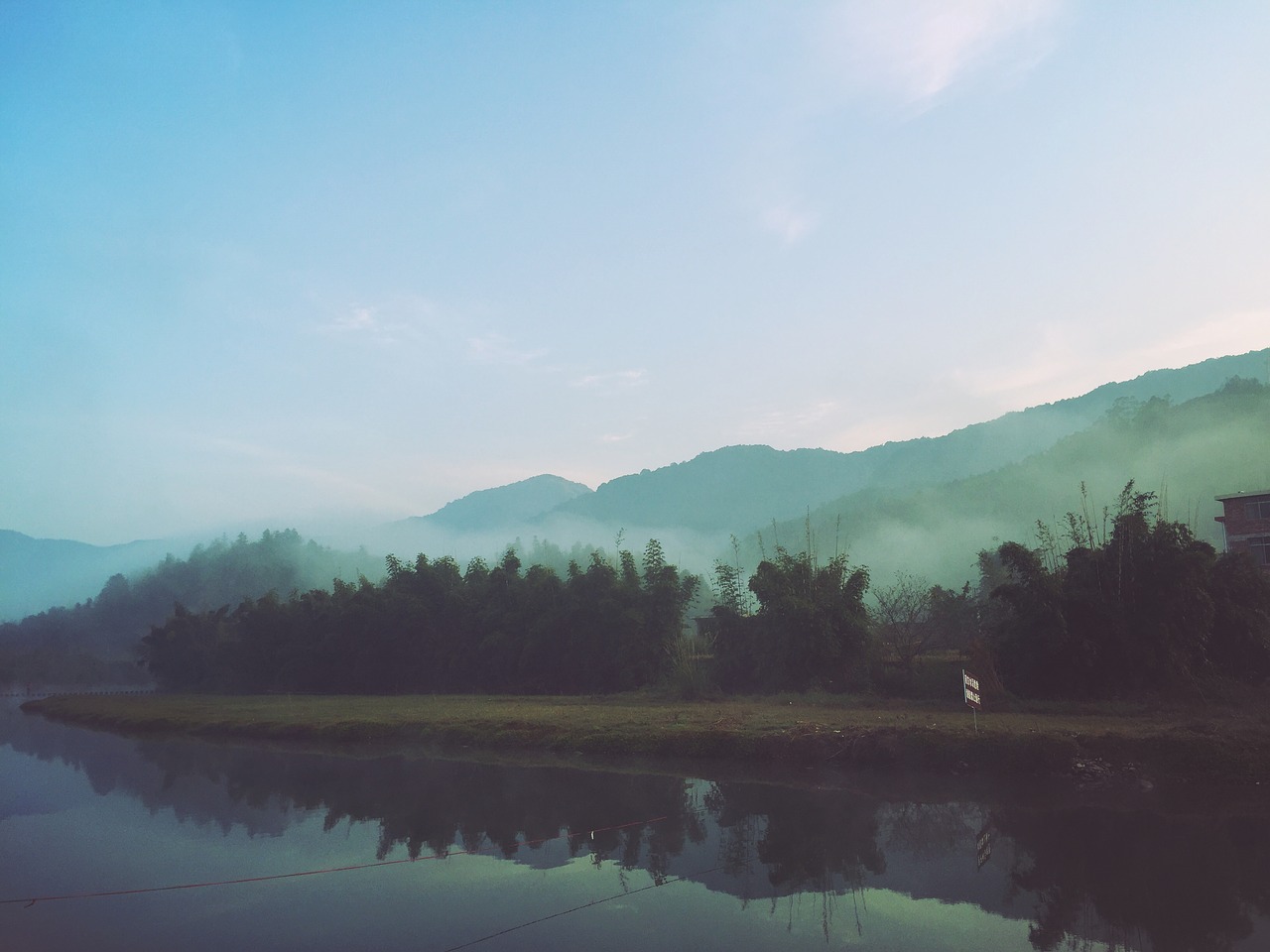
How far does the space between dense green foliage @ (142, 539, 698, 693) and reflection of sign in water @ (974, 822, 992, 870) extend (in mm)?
27093

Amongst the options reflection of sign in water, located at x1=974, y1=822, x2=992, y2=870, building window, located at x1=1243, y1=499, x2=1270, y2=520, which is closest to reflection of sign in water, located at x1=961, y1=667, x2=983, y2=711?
reflection of sign in water, located at x1=974, y1=822, x2=992, y2=870

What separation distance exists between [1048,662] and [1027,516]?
9043 cm

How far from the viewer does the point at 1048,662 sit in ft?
80.5

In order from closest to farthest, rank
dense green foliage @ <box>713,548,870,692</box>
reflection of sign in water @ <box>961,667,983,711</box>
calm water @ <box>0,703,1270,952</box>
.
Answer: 1. calm water @ <box>0,703,1270,952</box>
2. reflection of sign in water @ <box>961,667,983,711</box>
3. dense green foliage @ <box>713,548,870,692</box>

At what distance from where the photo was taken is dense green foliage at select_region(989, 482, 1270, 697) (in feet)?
76.1

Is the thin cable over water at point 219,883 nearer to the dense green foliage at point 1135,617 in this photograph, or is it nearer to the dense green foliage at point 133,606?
the dense green foliage at point 1135,617

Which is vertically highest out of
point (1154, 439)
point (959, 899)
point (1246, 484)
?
point (1154, 439)

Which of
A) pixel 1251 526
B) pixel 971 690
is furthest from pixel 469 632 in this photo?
pixel 1251 526

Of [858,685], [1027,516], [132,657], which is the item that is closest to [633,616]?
[858,685]

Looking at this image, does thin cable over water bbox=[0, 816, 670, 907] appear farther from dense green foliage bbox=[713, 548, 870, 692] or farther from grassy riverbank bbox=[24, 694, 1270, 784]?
dense green foliage bbox=[713, 548, 870, 692]

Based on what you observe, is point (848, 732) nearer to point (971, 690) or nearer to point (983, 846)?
point (971, 690)

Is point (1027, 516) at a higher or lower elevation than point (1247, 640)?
higher

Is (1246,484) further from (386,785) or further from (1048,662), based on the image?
(386,785)

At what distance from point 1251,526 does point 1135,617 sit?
14.8 m
